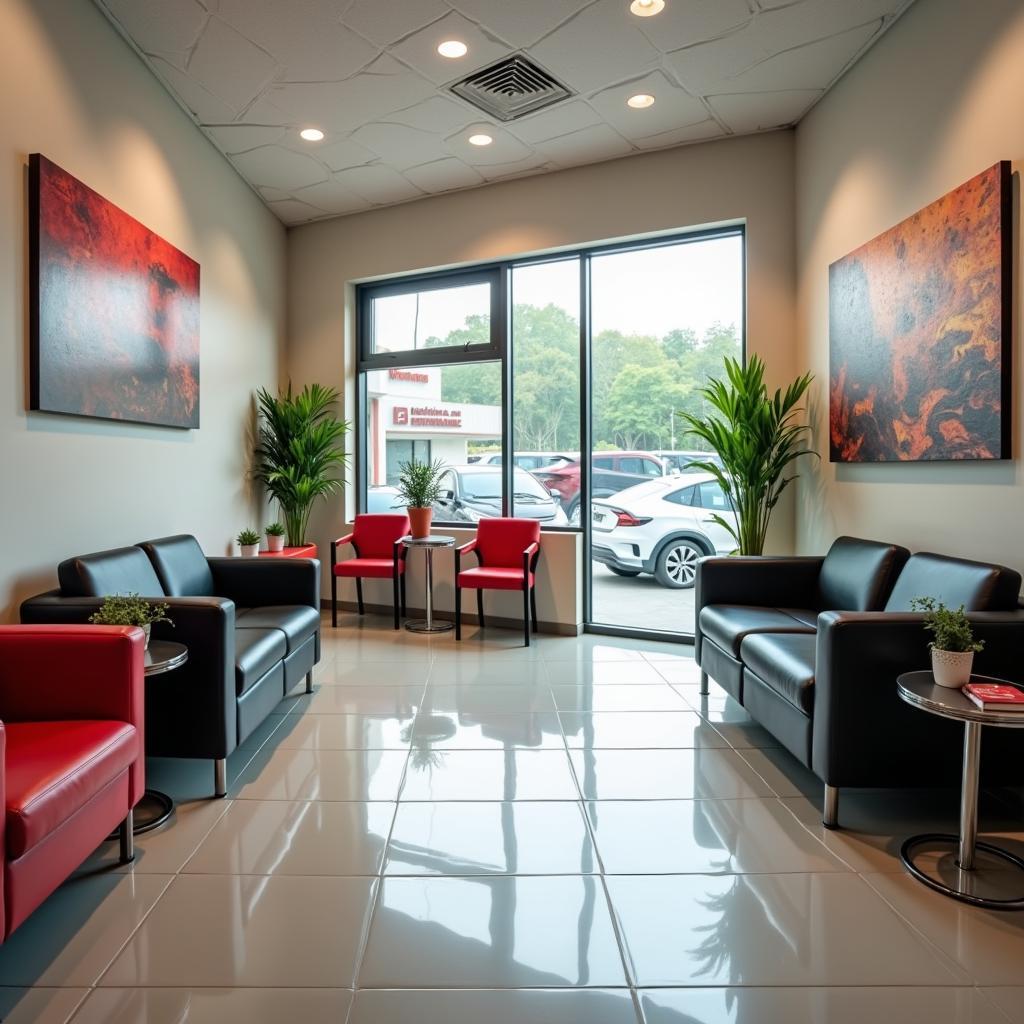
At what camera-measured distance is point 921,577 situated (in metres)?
3.01

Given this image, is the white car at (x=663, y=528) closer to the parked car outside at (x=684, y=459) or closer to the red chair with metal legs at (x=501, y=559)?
the parked car outside at (x=684, y=459)

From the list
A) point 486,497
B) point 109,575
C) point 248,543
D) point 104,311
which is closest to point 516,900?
point 109,575

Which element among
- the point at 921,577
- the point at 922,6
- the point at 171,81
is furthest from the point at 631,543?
the point at 171,81

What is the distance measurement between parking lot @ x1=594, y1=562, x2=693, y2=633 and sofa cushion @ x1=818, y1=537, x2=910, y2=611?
1.55m

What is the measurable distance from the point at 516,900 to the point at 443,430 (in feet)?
15.1

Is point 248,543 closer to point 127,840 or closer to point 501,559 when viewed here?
point 501,559

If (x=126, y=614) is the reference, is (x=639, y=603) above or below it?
below

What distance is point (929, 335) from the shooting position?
3277mm

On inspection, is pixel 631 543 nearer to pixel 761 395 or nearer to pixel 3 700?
pixel 761 395

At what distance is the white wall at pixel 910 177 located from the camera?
2867mm

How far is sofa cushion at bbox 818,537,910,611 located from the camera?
3.27 meters

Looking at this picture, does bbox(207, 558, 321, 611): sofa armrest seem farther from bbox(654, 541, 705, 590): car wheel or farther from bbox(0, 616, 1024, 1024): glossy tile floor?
bbox(654, 541, 705, 590): car wheel

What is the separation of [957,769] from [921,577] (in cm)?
87

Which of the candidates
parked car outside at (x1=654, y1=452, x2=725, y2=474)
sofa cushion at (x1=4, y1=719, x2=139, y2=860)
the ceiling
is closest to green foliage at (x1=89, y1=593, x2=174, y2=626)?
sofa cushion at (x1=4, y1=719, x2=139, y2=860)
